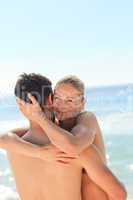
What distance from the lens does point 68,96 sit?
1.77m

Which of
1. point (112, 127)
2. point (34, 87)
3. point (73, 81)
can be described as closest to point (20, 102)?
point (34, 87)

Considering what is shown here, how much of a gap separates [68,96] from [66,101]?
0.06 ft

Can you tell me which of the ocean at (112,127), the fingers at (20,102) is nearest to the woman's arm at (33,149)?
Result: the fingers at (20,102)

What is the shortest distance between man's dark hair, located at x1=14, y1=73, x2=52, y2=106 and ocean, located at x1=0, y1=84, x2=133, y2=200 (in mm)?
4633

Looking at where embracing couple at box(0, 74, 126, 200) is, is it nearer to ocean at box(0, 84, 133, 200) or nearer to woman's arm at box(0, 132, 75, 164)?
woman's arm at box(0, 132, 75, 164)

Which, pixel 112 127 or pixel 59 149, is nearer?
pixel 59 149

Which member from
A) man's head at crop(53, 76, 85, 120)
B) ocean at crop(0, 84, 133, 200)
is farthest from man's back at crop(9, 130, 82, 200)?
ocean at crop(0, 84, 133, 200)

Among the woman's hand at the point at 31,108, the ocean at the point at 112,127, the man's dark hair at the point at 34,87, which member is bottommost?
the ocean at the point at 112,127

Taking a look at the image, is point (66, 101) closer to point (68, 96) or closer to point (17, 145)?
point (68, 96)

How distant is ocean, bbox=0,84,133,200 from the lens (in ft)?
26.5

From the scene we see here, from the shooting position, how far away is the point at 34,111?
169 centimetres

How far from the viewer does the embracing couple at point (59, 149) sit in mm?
1718

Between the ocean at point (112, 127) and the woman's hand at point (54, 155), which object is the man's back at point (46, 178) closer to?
the woman's hand at point (54, 155)

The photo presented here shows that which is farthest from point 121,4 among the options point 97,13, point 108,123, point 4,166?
point 4,166
